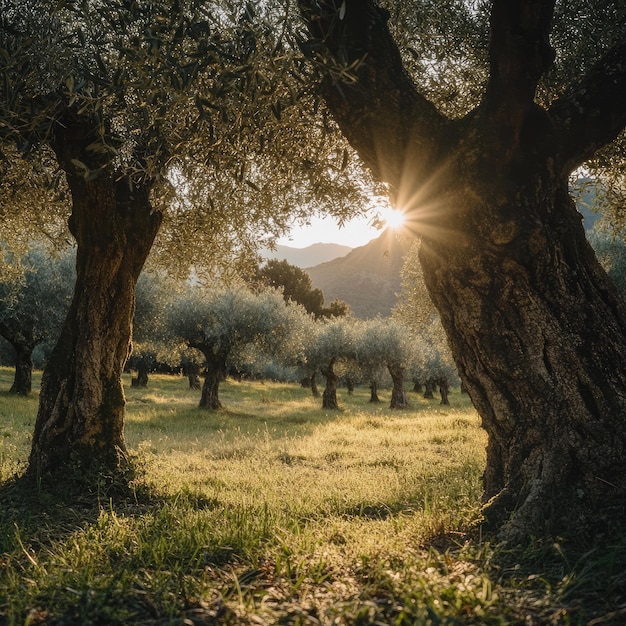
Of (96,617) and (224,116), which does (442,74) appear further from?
(96,617)

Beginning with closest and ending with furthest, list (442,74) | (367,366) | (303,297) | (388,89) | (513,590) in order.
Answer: (513,590) < (388,89) < (442,74) < (367,366) < (303,297)

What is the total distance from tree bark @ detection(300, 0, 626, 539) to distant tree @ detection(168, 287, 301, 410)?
2234 cm

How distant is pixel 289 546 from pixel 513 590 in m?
1.80

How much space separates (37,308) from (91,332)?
22246 millimetres

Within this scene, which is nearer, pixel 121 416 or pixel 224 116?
pixel 224 116

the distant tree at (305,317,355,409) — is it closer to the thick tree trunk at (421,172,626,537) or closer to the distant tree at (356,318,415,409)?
the distant tree at (356,318,415,409)

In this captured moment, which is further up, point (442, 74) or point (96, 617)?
point (442, 74)

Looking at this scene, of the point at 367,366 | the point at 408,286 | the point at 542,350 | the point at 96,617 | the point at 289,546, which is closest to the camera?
the point at 96,617

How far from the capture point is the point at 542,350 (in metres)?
4.52

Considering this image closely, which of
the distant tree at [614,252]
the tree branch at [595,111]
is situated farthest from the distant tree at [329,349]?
the tree branch at [595,111]

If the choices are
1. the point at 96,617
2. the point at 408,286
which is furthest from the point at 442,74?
the point at 408,286

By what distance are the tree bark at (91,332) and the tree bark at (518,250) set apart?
3.80 meters

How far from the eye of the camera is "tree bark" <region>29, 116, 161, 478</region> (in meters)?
6.99

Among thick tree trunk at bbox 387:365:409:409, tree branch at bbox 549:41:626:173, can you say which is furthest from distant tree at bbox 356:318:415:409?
tree branch at bbox 549:41:626:173
